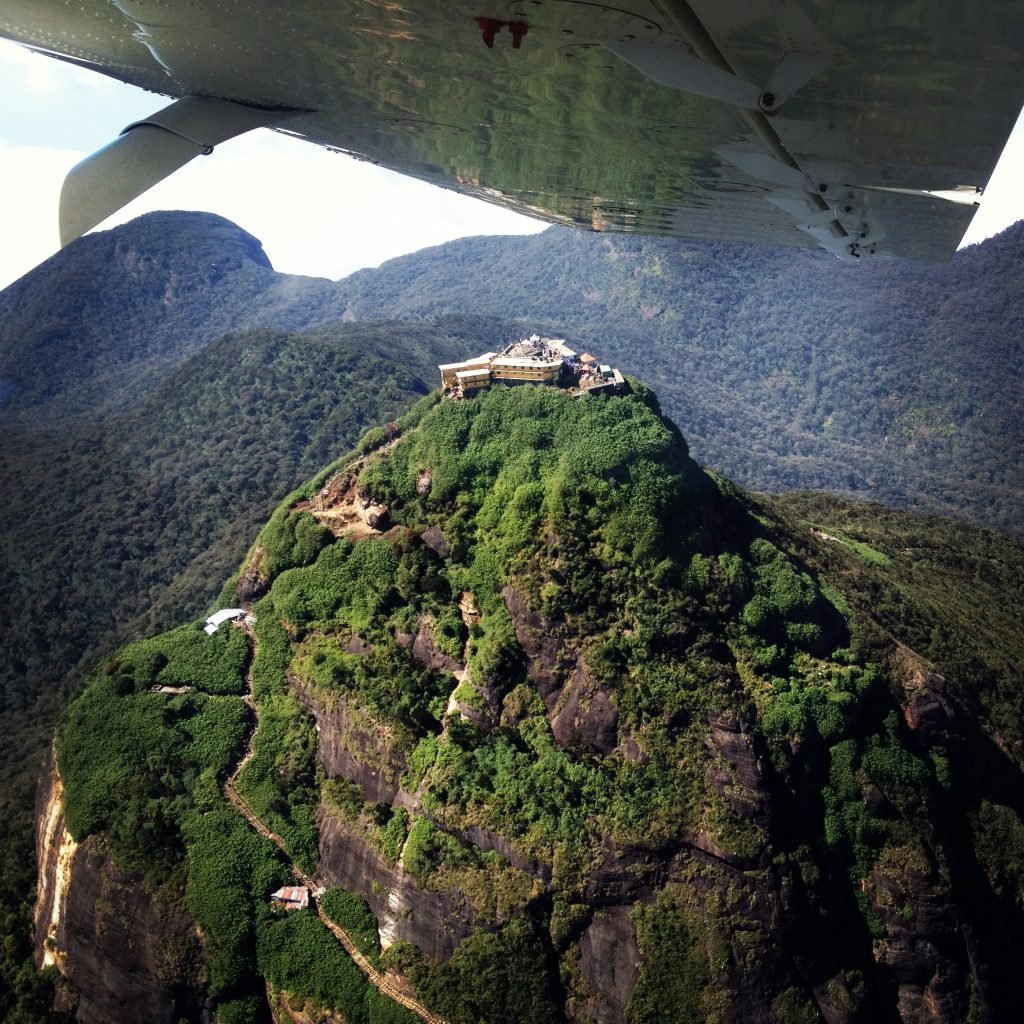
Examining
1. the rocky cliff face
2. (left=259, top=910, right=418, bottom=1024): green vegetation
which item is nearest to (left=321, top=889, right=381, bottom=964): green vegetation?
(left=259, top=910, right=418, bottom=1024): green vegetation

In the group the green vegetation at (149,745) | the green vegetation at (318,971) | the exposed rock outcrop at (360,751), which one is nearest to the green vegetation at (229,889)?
the green vegetation at (318,971)

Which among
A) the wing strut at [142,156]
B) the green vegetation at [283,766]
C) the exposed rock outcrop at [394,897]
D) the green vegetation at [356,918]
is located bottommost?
the green vegetation at [356,918]

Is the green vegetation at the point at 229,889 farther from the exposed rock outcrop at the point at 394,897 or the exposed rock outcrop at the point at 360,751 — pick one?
the exposed rock outcrop at the point at 360,751

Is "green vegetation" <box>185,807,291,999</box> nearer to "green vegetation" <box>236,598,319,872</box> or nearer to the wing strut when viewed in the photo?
"green vegetation" <box>236,598,319,872</box>

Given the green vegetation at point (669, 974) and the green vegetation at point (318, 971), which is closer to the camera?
the green vegetation at point (669, 974)

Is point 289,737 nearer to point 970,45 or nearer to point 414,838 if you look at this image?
point 414,838

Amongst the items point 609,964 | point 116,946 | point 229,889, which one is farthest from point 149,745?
point 609,964

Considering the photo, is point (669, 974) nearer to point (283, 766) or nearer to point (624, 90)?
point (283, 766)

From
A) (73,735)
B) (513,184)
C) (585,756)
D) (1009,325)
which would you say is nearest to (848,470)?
(1009,325)
